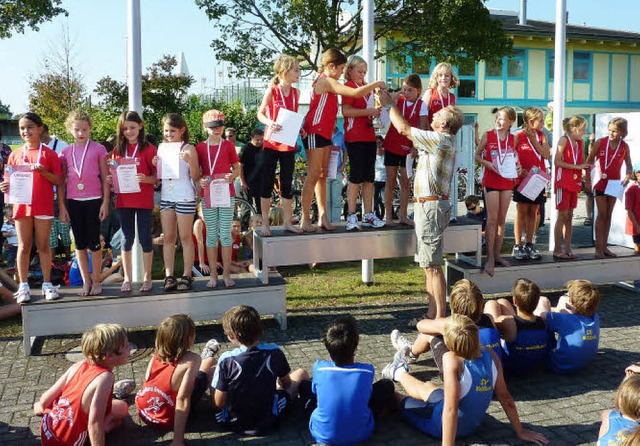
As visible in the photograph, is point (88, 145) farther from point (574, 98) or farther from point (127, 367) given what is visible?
point (574, 98)

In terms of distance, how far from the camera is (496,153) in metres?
7.59

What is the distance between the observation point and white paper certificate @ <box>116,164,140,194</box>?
6.48m

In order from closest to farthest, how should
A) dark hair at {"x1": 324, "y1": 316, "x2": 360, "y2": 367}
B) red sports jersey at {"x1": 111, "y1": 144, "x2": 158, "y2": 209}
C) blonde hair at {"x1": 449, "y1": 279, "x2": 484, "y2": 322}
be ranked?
dark hair at {"x1": 324, "y1": 316, "x2": 360, "y2": 367} < blonde hair at {"x1": 449, "y1": 279, "x2": 484, "y2": 322} < red sports jersey at {"x1": 111, "y1": 144, "x2": 158, "y2": 209}

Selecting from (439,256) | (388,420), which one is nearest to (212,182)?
(439,256)

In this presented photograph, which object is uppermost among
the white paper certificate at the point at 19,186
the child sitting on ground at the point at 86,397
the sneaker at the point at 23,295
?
the white paper certificate at the point at 19,186

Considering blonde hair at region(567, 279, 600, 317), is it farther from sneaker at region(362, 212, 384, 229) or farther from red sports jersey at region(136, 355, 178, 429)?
red sports jersey at region(136, 355, 178, 429)

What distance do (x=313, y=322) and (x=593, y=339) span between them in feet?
10.1

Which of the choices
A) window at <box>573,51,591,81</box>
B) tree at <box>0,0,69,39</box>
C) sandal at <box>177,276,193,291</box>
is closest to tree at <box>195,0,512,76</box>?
tree at <box>0,0,69,39</box>

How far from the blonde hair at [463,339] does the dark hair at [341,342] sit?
2.13 feet

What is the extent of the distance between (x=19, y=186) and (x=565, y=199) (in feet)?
21.5

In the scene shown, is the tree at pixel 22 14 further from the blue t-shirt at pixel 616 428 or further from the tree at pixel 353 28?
the blue t-shirt at pixel 616 428

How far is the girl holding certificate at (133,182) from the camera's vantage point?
6502 millimetres

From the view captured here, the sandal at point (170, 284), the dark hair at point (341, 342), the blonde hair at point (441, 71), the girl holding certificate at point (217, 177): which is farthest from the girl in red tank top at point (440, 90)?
the dark hair at point (341, 342)

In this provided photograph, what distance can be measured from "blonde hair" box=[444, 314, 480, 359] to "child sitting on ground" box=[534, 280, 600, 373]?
1.71 meters
